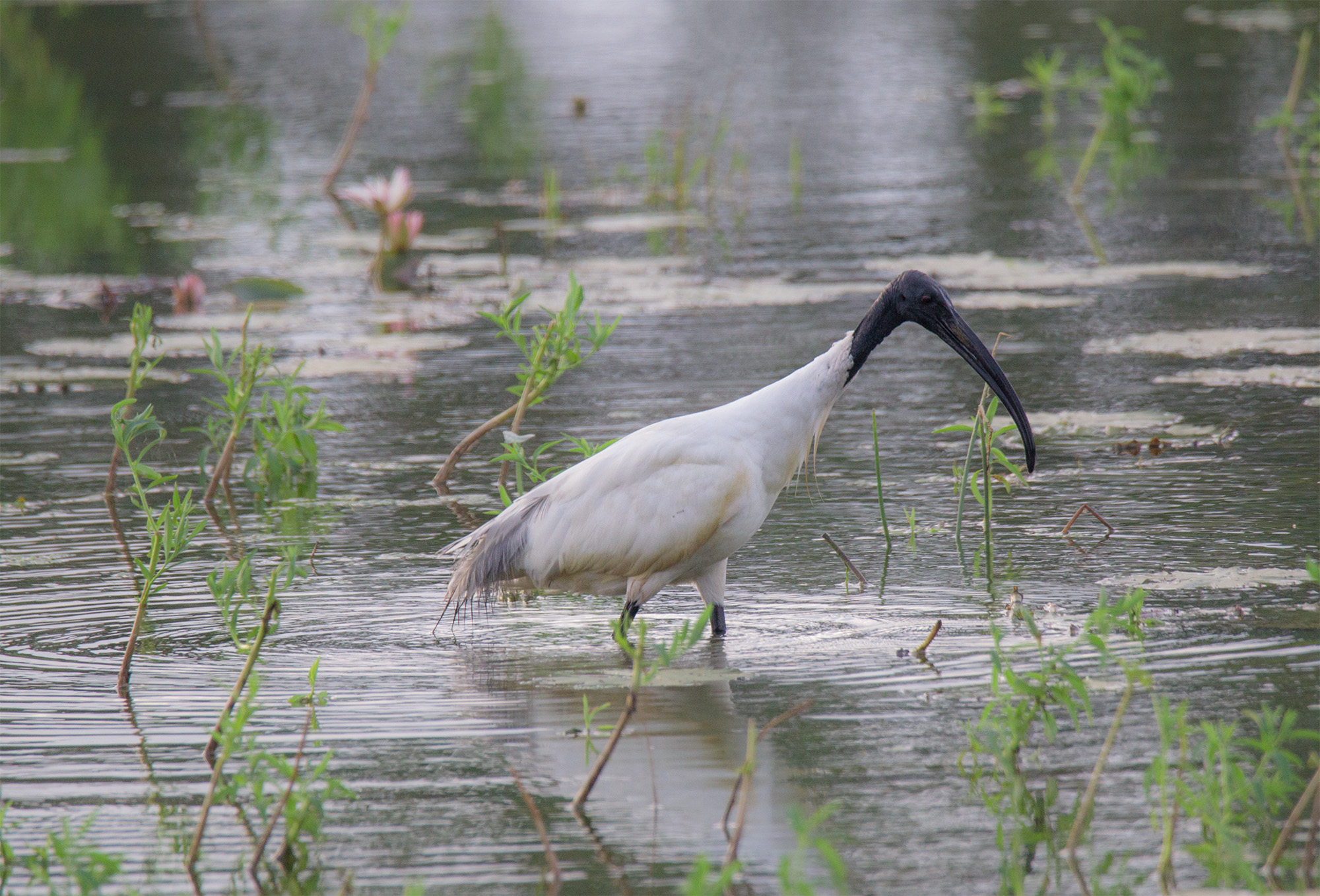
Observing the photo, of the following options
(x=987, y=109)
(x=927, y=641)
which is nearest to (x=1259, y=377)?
(x=927, y=641)

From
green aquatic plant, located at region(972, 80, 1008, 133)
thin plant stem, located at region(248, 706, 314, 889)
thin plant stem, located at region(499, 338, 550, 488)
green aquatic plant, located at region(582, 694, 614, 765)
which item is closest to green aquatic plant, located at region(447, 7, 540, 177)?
green aquatic plant, located at region(972, 80, 1008, 133)

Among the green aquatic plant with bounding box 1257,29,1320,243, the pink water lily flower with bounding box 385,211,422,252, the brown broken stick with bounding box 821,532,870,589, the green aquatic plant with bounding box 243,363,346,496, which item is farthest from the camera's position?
the green aquatic plant with bounding box 1257,29,1320,243

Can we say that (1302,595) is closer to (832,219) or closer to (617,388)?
(617,388)

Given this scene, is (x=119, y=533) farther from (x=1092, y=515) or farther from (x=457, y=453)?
(x=1092, y=515)

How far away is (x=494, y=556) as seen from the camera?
6.03 metres

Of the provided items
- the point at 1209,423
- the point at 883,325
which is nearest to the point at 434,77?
the point at 1209,423

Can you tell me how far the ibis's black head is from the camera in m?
6.06

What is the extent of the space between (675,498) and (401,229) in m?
6.70

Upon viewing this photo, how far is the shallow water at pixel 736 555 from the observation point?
14.9 feet

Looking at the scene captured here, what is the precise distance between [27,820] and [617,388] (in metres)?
5.29

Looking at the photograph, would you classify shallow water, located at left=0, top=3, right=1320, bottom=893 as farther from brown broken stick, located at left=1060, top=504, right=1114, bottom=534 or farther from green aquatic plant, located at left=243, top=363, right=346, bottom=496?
green aquatic plant, located at left=243, top=363, right=346, bottom=496

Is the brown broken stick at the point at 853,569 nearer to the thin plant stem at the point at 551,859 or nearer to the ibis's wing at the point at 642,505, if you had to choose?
the ibis's wing at the point at 642,505

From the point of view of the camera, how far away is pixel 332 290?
12.5 meters

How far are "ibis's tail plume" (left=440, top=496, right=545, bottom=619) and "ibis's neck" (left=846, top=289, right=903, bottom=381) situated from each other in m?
1.18
